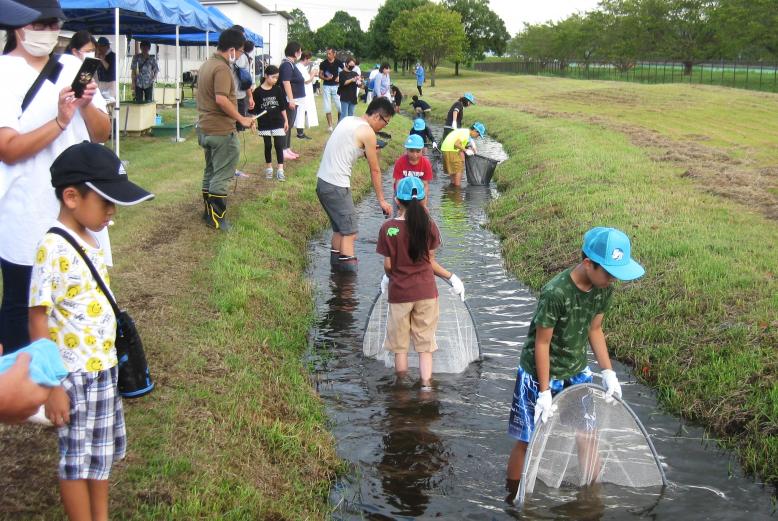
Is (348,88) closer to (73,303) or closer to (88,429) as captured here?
(73,303)

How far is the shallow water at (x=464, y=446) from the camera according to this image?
493cm

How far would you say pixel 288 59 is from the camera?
15812mm

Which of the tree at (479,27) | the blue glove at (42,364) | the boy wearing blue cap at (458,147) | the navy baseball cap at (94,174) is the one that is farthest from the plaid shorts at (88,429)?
the tree at (479,27)

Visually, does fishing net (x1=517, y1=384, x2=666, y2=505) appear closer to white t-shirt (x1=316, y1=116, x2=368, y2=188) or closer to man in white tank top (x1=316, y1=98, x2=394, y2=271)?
man in white tank top (x1=316, y1=98, x2=394, y2=271)

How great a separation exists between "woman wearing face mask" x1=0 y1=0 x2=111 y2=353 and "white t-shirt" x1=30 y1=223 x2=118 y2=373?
0.59 m

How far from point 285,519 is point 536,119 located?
24.3 metres

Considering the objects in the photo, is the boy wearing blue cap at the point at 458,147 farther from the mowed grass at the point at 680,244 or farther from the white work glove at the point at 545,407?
the white work glove at the point at 545,407

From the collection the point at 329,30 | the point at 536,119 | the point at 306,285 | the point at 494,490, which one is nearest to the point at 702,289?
the point at 494,490

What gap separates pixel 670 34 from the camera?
71.1 meters

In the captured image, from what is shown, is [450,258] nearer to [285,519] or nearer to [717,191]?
[717,191]

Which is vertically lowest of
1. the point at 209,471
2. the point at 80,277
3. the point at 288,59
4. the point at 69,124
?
the point at 209,471

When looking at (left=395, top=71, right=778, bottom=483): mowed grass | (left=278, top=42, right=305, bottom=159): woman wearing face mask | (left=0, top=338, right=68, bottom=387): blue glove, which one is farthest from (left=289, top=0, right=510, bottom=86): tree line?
(left=0, top=338, right=68, bottom=387): blue glove

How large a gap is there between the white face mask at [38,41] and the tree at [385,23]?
105m

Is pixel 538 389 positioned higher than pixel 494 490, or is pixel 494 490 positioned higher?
pixel 538 389
